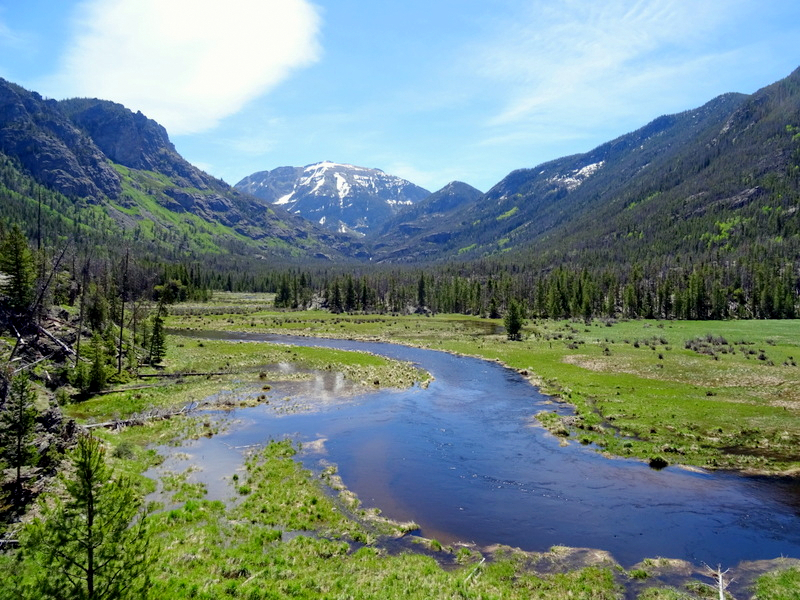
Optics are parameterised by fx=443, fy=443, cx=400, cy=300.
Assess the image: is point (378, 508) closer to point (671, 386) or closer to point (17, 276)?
point (671, 386)

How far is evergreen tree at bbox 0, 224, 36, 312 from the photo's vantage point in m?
43.8

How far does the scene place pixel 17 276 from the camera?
4409 centimetres

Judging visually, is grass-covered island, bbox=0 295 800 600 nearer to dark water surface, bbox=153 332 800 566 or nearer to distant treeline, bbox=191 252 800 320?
dark water surface, bbox=153 332 800 566

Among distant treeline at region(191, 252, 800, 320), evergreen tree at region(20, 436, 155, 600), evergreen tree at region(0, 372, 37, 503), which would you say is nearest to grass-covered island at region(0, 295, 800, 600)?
evergreen tree at region(20, 436, 155, 600)

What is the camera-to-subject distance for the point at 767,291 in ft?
464

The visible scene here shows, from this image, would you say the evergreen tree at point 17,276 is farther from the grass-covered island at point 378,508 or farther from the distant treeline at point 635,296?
the distant treeline at point 635,296

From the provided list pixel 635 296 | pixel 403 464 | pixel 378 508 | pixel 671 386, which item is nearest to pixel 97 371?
pixel 403 464

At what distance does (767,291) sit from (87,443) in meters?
180

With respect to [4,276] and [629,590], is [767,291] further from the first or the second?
[4,276]

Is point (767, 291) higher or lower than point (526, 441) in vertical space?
higher

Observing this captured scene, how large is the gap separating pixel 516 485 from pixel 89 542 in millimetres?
22543

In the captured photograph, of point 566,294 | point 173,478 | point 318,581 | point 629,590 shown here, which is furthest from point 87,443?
point 566,294

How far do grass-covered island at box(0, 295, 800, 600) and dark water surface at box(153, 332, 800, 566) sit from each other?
1413mm

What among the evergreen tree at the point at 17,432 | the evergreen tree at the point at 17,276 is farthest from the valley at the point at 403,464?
the evergreen tree at the point at 17,276
